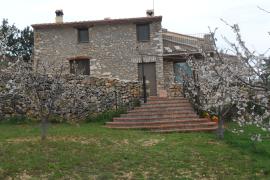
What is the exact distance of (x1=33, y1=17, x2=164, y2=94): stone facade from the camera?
27.2m

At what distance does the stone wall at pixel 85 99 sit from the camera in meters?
18.6

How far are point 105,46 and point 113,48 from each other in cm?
50

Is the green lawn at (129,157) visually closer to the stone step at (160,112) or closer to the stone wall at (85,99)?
the stone step at (160,112)

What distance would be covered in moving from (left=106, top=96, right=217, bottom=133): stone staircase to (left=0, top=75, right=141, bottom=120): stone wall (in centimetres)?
127

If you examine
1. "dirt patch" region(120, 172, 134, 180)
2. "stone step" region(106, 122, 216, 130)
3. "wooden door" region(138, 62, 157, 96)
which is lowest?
"dirt patch" region(120, 172, 134, 180)

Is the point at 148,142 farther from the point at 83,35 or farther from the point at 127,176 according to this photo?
the point at 83,35

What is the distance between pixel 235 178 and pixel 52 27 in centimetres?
2012

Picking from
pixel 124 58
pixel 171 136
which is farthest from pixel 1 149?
pixel 124 58

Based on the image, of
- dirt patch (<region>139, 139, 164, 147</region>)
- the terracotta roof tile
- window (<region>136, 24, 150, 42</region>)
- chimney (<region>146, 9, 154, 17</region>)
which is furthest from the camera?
chimney (<region>146, 9, 154, 17</region>)

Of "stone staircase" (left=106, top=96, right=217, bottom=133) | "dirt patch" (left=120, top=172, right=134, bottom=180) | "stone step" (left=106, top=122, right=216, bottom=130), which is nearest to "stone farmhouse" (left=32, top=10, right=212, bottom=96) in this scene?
"stone staircase" (left=106, top=96, right=217, bottom=133)

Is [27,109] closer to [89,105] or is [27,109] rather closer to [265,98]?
[89,105]

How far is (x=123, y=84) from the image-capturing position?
20.8 meters

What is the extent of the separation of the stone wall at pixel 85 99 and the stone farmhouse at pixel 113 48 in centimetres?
601

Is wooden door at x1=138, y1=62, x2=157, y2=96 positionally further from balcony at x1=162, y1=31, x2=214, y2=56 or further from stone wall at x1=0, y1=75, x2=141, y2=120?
stone wall at x1=0, y1=75, x2=141, y2=120
